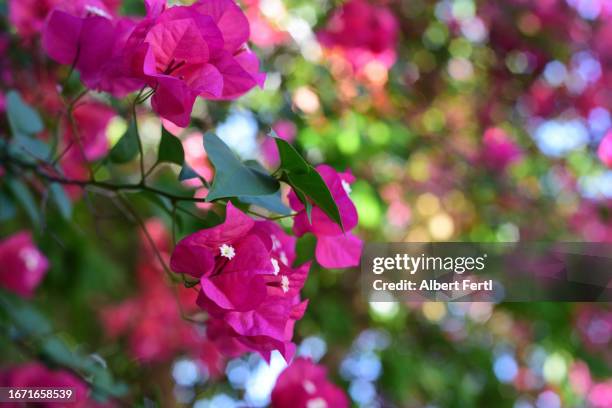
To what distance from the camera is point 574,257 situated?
1.07 meters

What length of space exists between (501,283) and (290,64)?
2.26 ft

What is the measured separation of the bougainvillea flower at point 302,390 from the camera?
0.83 meters

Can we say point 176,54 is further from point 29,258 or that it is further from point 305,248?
point 29,258

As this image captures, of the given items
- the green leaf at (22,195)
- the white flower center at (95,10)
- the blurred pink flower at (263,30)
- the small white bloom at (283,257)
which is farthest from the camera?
the blurred pink flower at (263,30)

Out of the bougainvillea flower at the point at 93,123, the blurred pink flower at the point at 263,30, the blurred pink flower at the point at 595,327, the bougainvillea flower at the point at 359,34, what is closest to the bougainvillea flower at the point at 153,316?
the blurred pink flower at the point at 263,30

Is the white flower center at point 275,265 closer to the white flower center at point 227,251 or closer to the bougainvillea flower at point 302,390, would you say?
the white flower center at point 227,251

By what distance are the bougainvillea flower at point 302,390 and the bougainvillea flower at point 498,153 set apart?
1411 millimetres

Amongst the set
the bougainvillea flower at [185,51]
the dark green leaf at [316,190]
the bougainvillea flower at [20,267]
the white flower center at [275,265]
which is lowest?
the bougainvillea flower at [20,267]

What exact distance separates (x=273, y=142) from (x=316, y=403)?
92 cm

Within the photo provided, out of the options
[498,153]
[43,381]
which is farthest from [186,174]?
[498,153]

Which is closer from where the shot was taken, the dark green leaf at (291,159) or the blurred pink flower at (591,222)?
the dark green leaf at (291,159)

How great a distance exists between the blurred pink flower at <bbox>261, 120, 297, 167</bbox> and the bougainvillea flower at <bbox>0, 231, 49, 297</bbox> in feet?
1.78

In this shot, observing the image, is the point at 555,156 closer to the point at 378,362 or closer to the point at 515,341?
the point at 515,341

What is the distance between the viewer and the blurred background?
160 cm
